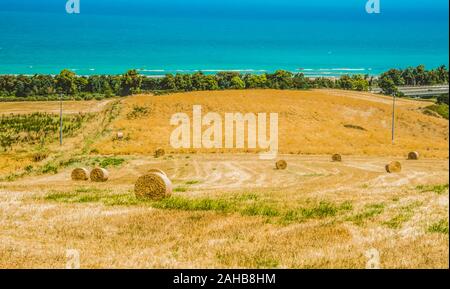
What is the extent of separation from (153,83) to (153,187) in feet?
352

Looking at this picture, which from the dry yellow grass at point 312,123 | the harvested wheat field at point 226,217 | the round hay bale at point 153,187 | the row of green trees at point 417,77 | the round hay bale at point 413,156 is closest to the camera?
the harvested wheat field at point 226,217

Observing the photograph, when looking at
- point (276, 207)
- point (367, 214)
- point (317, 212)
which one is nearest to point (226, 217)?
point (276, 207)

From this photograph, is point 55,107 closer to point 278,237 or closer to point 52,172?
point 52,172

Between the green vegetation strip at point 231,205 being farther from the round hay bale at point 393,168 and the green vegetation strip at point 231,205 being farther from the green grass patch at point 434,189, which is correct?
the round hay bale at point 393,168

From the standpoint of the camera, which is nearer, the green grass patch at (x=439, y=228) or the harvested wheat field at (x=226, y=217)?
the harvested wheat field at (x=226, y=217)

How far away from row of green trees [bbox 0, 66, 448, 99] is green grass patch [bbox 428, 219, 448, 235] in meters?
83.2

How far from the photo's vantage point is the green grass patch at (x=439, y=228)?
1560 cm

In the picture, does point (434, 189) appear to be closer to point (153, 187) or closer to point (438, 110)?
A: point (153, 187)

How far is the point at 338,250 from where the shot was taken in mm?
13156

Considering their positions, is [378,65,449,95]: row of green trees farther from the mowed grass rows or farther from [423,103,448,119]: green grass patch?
the mowed grass rows

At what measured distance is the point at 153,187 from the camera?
21078 millimetres

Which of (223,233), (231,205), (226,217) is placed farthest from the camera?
(231,205)

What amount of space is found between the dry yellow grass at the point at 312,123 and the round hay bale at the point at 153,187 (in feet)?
104

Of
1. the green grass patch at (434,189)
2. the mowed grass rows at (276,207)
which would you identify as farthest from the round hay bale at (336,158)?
the mowed grass rows at (276,207)
